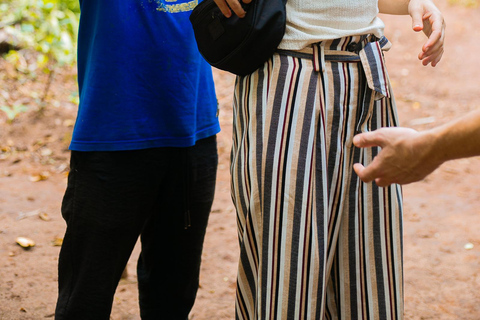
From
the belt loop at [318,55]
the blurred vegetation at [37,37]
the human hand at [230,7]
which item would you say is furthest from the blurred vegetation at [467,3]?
the human hand at [230,7]

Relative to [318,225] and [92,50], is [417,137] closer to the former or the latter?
[318,225]

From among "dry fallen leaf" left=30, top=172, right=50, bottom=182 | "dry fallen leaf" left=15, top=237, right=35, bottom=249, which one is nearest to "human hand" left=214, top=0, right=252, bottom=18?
"dry fallen leaf" left=15, top=237, right=35, bottom=249

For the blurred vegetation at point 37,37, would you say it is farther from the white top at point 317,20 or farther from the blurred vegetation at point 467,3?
the blurred vegetation at point 467,3

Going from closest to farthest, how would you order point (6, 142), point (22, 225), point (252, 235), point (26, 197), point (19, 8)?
1. point (252, 235)
2. point (22, 225)
3. point (26, 197)
4. point (6, 142)
5. point (19, 8)

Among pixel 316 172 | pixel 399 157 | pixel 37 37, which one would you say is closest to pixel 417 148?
pixel 399 157

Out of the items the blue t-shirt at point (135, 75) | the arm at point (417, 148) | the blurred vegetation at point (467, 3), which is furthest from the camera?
the blurred vegetation at point (467, 3)

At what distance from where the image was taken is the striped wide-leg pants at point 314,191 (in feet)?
4.79

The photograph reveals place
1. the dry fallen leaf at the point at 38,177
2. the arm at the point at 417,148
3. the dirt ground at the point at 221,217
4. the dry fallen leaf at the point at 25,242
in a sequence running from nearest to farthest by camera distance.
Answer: the arm at the point at 417,148 < the dirt ground at the point at 221,217 < the dry fallen leaf at the point at 25,242 < the dry fallen leaf at the point at 38,177

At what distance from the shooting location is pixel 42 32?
4.97 metres

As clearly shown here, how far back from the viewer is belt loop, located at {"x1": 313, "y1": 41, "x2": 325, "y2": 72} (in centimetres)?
146

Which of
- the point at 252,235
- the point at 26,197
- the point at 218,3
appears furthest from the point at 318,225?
the point at 26,197

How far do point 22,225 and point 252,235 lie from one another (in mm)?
2426

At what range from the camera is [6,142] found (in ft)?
15.3

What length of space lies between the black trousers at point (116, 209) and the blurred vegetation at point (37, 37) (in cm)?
309
